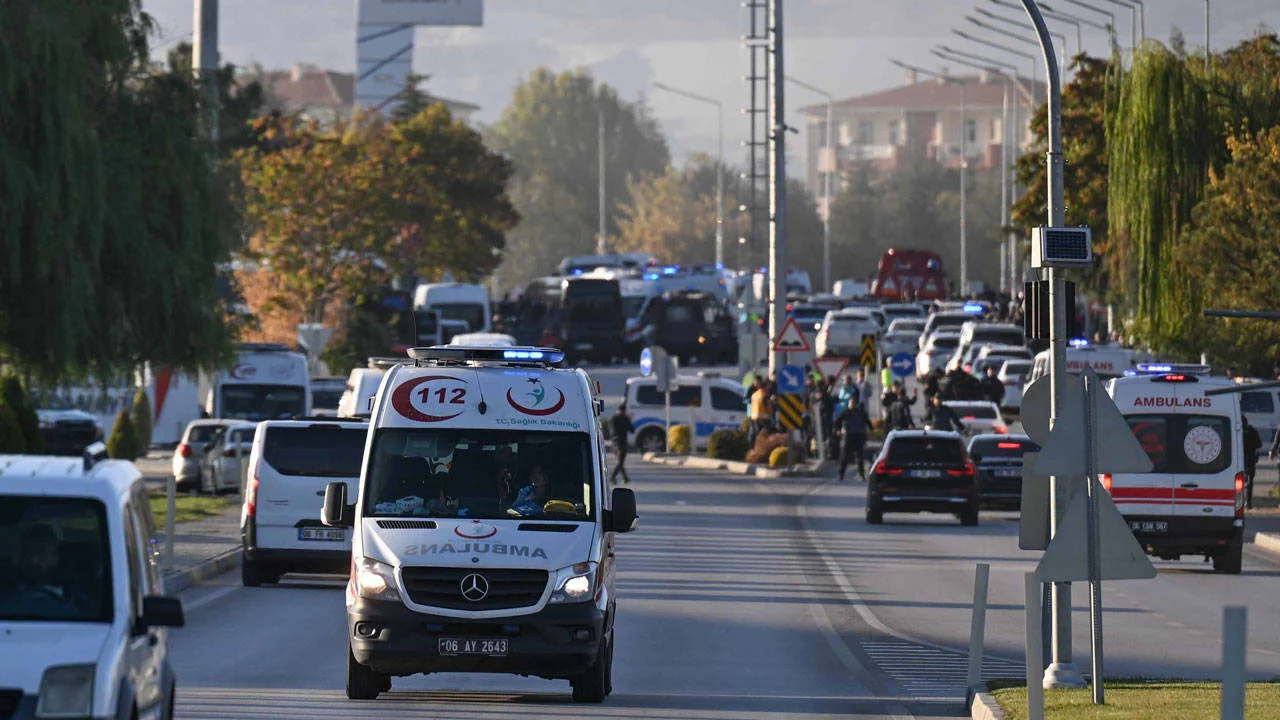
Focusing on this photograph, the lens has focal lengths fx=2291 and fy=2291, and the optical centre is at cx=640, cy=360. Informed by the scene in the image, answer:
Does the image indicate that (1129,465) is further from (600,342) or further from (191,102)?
(600,342)

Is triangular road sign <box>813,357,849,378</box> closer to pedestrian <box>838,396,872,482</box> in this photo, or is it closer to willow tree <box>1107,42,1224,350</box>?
pedestrian <box>838,396,872,482</box>

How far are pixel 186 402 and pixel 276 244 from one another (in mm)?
14896

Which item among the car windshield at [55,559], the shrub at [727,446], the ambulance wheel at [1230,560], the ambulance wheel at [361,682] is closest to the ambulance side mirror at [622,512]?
the ambulance wheel at [361,682]

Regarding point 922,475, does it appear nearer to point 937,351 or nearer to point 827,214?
point 937,351

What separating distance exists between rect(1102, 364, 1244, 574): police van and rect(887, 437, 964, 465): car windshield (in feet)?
22.3

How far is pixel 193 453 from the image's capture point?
141 feet

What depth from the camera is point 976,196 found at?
15138cm

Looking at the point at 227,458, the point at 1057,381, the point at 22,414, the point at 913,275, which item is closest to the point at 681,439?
the point at 227,458

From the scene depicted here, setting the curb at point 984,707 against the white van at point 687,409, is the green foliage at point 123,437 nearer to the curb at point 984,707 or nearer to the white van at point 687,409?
the white van at point 687,409

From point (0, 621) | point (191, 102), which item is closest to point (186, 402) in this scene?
point (191, 102)

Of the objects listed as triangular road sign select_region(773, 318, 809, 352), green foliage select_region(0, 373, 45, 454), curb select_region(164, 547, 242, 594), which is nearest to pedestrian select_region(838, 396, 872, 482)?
triangular road sign select_region(773, 318, 809, 352)

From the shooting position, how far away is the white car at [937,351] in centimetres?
6994

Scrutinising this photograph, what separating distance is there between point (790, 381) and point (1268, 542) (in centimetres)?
1611

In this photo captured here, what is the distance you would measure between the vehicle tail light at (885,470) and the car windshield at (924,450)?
109mm
